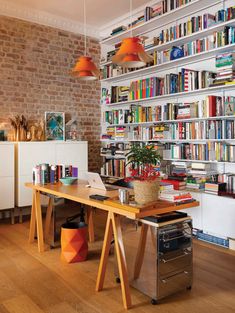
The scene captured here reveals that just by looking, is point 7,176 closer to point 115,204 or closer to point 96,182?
point 96,182

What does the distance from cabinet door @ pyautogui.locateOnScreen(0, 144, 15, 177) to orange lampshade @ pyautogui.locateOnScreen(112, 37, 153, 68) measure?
2.47m

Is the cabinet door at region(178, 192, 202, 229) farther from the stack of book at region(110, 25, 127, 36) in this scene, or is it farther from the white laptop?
the stack of book at region(110, 25, 127, 36)

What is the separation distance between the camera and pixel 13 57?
5.47 m

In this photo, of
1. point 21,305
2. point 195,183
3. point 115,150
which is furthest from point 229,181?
point 21,305

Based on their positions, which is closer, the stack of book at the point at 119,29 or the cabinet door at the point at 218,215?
the cabinet door at the point at 218,215

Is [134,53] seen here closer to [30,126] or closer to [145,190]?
[145,190]

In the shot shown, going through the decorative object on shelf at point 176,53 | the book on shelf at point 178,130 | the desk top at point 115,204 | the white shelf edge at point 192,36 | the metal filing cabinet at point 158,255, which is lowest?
the metal filing cabinet at point 158,255

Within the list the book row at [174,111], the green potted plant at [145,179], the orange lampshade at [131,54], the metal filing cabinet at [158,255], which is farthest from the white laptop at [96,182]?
the book row at [174,111]

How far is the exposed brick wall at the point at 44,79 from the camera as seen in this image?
5.42m

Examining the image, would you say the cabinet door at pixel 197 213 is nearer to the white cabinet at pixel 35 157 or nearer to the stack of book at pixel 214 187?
the stack of book at pixel 214 187

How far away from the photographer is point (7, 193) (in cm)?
500

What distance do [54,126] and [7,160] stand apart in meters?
1.25

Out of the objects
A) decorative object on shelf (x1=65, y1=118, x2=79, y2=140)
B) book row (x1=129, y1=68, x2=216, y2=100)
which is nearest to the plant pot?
book row (x1=129, y1=68, x2=216, y2=100)

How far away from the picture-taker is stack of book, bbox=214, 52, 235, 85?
3969 mm
